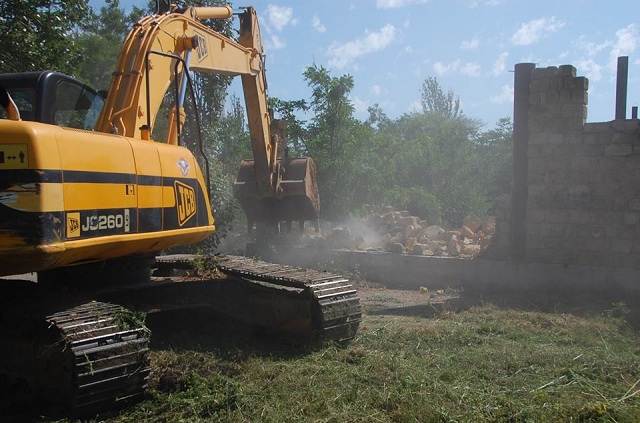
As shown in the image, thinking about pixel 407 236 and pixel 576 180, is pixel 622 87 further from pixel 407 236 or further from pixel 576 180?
pixel 407 236

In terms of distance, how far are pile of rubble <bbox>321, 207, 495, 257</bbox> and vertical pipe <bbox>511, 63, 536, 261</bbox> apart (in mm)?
1074

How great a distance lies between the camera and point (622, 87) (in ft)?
35.0

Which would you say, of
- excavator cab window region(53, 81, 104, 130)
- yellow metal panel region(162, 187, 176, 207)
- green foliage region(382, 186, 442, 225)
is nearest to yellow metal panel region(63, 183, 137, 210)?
yellow metal panel region(162, 187, 176, 207)

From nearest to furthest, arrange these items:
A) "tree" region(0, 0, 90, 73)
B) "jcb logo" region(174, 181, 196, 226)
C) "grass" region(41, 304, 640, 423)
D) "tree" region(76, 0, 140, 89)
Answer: "grass" region(41, 304, 640, 423) < "jcb logo" region(174, 181, 196, 226) < "tree" region(0, 0, 90, 73) < "tree" region(76, 0, 140, 89)

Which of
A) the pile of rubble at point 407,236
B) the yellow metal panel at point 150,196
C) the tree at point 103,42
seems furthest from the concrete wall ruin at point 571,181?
the tree at point 103,42

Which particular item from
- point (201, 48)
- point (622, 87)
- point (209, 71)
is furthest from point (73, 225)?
point (622, 87)

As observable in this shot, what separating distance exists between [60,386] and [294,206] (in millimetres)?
7733

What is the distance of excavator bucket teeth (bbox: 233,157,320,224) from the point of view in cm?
1140

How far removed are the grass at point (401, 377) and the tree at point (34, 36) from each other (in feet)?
17.3

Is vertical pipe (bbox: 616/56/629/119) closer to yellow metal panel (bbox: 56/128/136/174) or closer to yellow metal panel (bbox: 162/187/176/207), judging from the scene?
yellow metal panel (bbox: 162/187/176/207)

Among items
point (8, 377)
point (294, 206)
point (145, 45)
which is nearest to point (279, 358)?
point (8, 377)

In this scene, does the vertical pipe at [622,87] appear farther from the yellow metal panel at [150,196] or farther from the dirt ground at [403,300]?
the yellow metal panel at [150,196]

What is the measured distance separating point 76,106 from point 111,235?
5.01ft

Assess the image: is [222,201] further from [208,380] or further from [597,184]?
[208,380]
